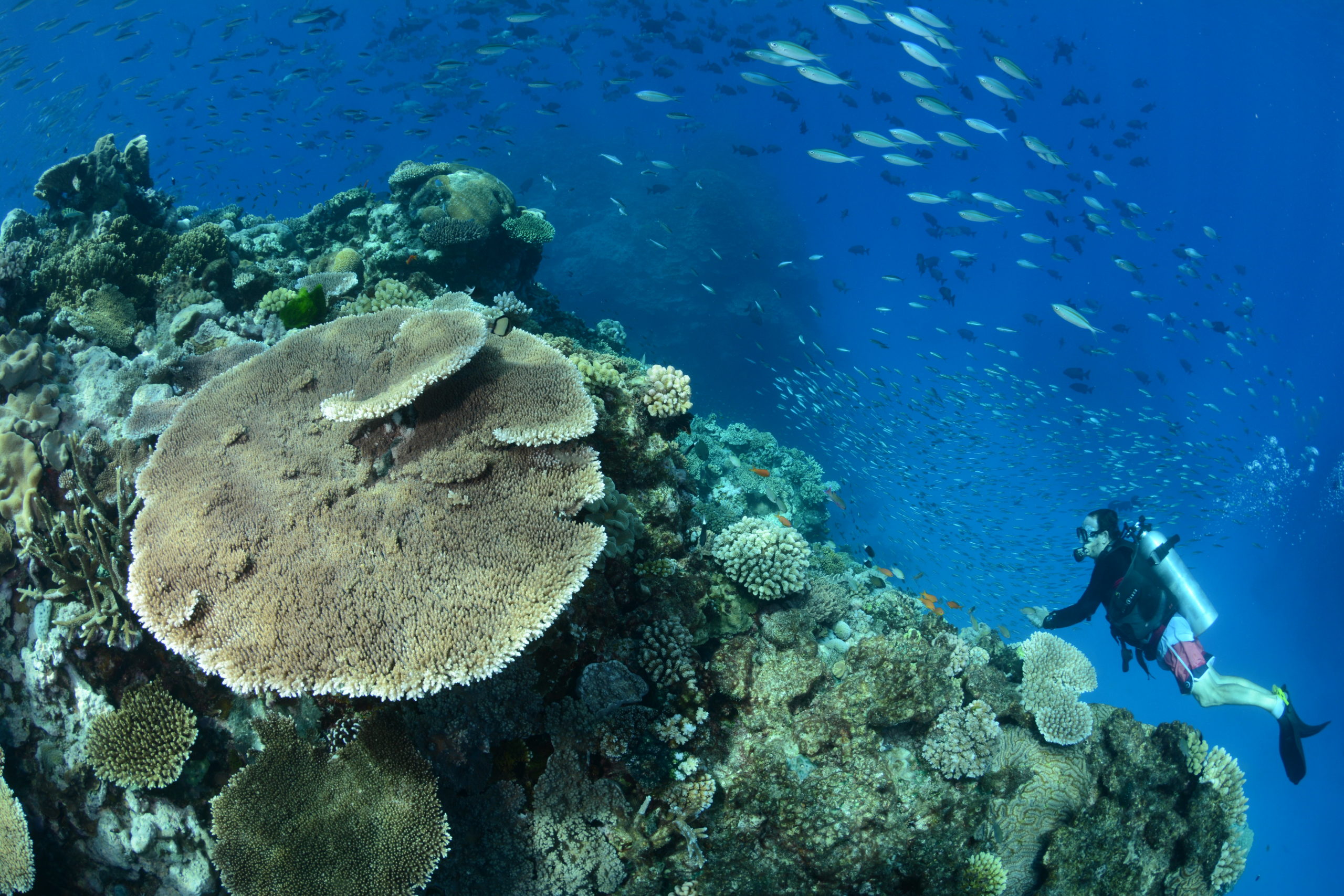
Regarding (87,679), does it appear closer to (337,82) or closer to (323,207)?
(323,207)

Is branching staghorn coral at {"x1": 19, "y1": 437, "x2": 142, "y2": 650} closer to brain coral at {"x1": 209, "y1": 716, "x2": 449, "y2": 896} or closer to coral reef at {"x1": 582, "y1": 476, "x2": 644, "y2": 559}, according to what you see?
brain coral at {"x1": 209, "y1": 716, "x2": 449, "y2": 896}

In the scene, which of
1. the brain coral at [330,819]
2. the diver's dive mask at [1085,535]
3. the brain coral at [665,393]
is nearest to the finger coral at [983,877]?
the brain coral at [330,819]

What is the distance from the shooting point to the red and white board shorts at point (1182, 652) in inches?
366

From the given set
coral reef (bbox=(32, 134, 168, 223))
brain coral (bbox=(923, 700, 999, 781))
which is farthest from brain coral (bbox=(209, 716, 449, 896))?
coral reef (bbox=(32, 134, 168, 223))

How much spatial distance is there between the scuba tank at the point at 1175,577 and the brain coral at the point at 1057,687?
397 centimetres

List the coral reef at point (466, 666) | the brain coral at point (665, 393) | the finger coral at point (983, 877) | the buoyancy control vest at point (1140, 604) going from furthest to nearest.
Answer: the buoyancy control vest at point (1140, 604) < the brain coral at point (665, 393) < the finger coral at point (983, 877) < the coral reef at point (466, 666)

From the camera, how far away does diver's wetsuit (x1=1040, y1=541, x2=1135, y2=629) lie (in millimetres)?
8727

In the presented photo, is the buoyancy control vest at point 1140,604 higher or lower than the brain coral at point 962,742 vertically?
lower

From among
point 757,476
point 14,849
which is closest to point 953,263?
point 757,476

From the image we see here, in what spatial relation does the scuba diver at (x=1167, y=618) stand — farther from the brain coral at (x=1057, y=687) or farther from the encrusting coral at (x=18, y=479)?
the encrusting coral at (x=18, y=479)

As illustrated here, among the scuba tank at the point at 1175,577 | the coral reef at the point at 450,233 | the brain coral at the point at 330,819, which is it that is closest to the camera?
the brain coral at the point at 330,819

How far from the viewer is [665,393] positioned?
17.1ft

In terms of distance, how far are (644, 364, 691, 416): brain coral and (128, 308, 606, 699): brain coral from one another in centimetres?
121

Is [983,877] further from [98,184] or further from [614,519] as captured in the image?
[98,184]
